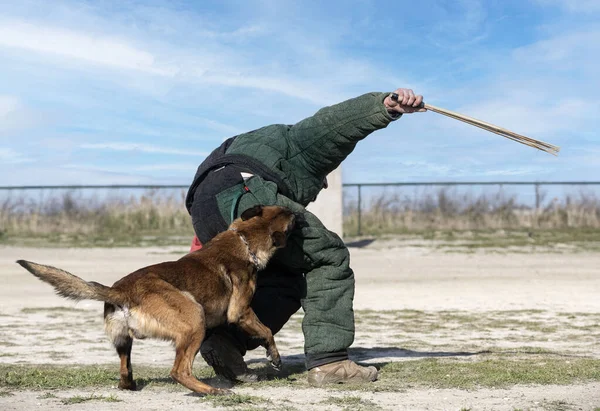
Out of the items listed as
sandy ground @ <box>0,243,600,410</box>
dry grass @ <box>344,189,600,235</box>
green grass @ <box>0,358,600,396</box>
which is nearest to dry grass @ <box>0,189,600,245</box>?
dry grass @ <box>344,189,600,235</box>

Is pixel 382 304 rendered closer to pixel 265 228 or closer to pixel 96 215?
pixel 265 228

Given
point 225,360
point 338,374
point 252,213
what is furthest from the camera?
point 225,360

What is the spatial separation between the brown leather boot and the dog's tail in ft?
5.13

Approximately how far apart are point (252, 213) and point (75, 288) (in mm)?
1322

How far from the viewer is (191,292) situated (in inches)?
195

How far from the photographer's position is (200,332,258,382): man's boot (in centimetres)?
564

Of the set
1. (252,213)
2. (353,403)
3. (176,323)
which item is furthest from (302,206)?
(353,403)

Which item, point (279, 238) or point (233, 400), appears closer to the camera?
point (233, 400)

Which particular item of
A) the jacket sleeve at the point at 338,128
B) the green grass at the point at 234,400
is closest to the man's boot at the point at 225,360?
the green grass at the point at 234,400

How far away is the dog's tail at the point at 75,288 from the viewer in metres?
4.71

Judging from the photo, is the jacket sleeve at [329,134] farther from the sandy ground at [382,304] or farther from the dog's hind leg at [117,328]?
the dog's hind leg at [117,328]

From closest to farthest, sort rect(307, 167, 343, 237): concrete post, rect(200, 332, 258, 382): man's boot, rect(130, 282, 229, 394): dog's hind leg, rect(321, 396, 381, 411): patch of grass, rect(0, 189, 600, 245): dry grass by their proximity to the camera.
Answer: rect(321, 396, 381, 411): patch of grass < rect(130, 282, 229, 394): dog's hind leg < rect(200, 332, 258, 382): man's boot < rect(307, 167, 343, 237): concrete post < rect(0, 189, 600, 245): dry grass

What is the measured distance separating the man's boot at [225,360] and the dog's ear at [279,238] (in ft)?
3.11

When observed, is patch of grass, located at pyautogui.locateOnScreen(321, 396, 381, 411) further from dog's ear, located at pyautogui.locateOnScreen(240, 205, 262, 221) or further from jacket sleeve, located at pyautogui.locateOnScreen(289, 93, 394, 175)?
jacket sleeve, located at pyautogui.locateOnScreen(289, 93, 394, 175)
